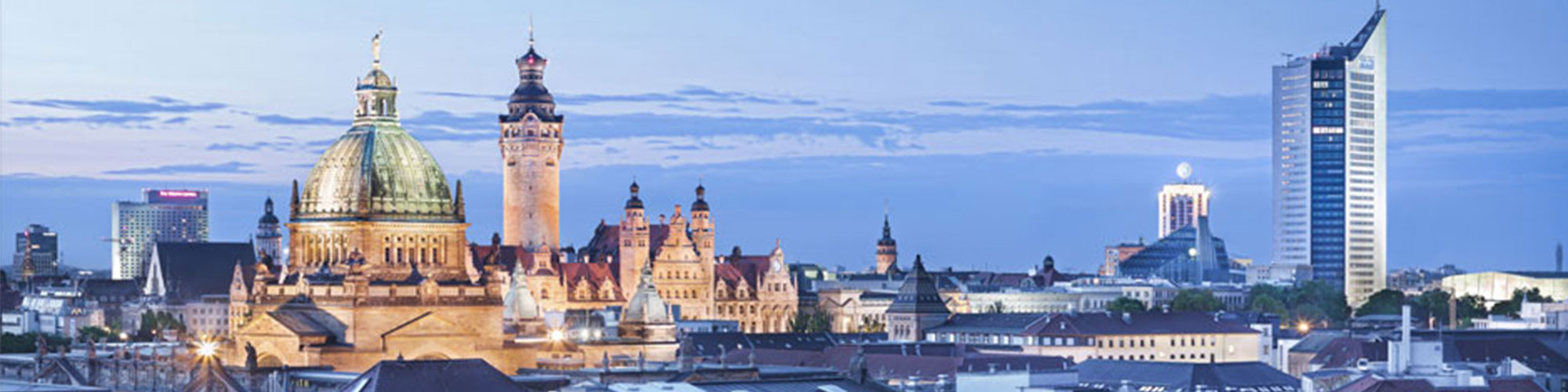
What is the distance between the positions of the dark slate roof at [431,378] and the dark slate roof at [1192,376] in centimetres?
4774

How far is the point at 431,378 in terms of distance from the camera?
110000 millimetres

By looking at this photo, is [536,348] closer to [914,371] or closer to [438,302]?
[438,302]

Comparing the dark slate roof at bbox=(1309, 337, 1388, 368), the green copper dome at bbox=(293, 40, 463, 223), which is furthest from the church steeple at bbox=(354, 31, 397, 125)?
the dark slate roof at bbox=(1309, 337, 1388, 368)

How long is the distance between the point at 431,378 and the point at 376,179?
30720 mm

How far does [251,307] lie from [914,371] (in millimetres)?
45600

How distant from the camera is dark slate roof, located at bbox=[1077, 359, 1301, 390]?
15538cm

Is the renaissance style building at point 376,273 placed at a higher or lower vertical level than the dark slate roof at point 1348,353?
higher

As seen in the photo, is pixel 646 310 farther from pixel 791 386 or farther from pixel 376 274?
pixel 791 386

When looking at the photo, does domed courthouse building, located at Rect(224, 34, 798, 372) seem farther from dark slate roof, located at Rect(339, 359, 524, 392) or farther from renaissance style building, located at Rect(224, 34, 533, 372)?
dark slate roof, located at Rect(339, 359, 524, 392)

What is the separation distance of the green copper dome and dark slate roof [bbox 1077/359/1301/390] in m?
34.5

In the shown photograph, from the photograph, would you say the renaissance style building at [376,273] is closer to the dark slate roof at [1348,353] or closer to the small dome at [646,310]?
the small dome at [646,310]

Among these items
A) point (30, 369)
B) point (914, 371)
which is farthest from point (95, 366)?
point (914, 371)

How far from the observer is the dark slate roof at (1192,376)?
6117 inches

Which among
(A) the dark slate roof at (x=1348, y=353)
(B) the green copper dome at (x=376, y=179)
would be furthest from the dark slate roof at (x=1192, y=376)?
(B) the green copper dome at (x=376, y=179)
